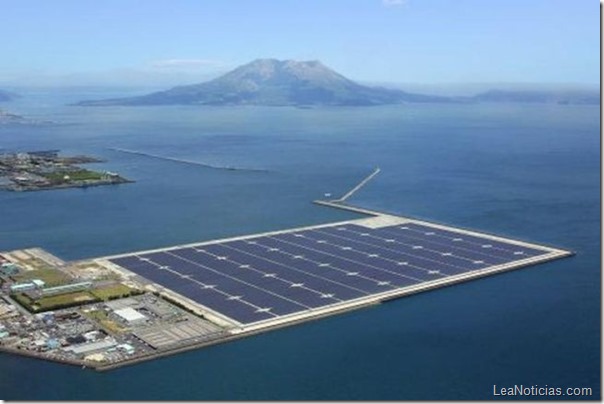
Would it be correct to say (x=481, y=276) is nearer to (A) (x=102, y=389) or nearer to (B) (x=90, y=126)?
(A) (x=102, y=389)

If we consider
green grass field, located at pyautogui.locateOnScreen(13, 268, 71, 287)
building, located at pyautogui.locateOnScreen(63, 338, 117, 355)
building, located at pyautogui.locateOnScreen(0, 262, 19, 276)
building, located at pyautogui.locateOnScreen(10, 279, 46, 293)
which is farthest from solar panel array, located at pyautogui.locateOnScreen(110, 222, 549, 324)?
building, located at pyautogui.locateOnScreen(63, 338, 117, 355)

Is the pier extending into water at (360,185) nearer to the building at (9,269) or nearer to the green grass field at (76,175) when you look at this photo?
the green grass field at (76,175)

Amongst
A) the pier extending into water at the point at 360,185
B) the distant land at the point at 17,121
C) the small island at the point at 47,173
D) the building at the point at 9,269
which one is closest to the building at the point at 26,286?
the building at the point at 9,269

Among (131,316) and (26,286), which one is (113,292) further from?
(26,286)

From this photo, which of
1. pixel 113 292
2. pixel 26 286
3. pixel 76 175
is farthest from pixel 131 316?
pixel 76 175

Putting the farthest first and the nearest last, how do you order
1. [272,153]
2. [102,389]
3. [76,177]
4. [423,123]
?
[423,123] < [272,153] < [76,177] < [102,389]

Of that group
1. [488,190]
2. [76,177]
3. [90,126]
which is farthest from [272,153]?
[90,126]
